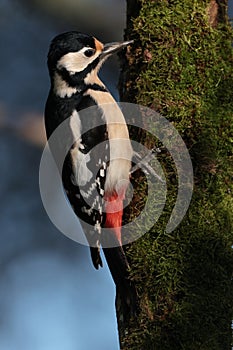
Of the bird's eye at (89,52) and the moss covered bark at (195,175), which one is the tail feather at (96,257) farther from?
the bird's eye at (89,52)

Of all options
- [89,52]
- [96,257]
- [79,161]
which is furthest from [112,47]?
[96,257]

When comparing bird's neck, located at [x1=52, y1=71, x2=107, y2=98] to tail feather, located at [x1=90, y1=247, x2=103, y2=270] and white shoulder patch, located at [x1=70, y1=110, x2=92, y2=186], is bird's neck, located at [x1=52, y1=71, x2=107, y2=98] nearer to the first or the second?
white shoulder patch, located at [x1=70, y1=110, x2=92, y2=186]

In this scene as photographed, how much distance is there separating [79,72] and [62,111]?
0.21 meters

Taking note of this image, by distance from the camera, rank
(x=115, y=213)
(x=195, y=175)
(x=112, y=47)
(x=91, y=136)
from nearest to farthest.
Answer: (x=195, y=175) → (x=115, y=213) → (x=91, y=136) → (x=112, y=47)

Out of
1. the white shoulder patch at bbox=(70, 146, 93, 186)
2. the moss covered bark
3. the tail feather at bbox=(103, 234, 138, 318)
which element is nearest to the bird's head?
the moss covered bark

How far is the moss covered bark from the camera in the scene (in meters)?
2.87

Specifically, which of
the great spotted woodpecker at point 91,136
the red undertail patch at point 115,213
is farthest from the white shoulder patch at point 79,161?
Answer: the red undertail patch at point 115,213

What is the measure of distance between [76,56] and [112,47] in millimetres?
158

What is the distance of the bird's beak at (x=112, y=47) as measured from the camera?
3.34 m

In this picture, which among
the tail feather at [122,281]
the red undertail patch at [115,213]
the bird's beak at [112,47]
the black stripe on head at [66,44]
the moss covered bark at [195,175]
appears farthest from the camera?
the black stripe on head at [66,44]

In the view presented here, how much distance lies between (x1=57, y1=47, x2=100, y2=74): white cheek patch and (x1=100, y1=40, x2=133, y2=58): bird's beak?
0.03 m

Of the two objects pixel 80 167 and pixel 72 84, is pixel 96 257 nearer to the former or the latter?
pixel 80 167

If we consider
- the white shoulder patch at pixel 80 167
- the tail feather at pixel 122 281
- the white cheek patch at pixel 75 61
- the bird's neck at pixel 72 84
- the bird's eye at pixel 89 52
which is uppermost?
the bird's eye at pixel 89 52

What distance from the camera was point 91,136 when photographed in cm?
338
